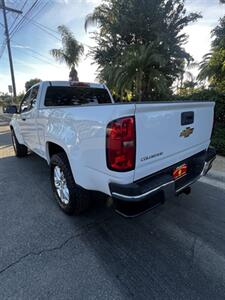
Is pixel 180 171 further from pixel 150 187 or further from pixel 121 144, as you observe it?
pixel 121 144

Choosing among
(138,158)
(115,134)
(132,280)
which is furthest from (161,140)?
(132,280)

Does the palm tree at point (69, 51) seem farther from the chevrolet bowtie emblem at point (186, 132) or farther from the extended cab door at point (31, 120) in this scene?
the chevrolet bowtie emblem at point (186, 132)

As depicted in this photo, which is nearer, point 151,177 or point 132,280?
point 132,280

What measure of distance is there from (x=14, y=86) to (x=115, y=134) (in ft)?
66.0

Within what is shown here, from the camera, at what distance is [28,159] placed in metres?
5.59

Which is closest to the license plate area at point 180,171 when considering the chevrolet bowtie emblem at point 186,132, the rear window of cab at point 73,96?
the chevrolet bowtie emblem at point 186,132

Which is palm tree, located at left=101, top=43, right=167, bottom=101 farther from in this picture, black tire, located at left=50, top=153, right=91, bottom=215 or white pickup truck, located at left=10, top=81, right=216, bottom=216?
black tire, located at left=50, top=153, right=91, bottom=215

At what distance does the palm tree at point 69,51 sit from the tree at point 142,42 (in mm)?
2499

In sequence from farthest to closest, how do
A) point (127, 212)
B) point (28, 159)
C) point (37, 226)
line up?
point (28, 159), point (37, 226), point (127, 212)

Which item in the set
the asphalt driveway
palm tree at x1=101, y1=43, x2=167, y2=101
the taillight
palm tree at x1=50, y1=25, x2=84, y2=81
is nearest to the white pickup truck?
the taillight

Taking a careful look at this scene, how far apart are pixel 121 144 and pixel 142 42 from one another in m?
13.1

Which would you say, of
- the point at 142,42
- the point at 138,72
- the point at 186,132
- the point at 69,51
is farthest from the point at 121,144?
the point at 69,51

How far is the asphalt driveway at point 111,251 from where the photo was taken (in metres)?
1.75

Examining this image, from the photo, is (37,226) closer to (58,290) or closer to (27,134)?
(58,290)
